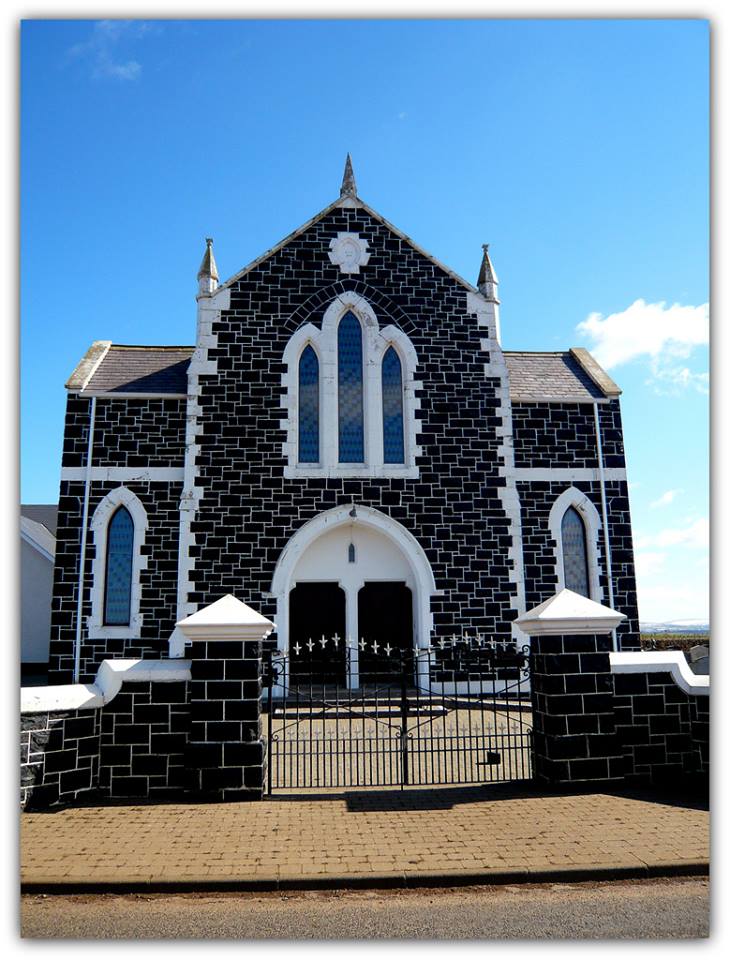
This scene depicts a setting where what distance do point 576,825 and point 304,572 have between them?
9.06 metres

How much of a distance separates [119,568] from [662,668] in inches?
411

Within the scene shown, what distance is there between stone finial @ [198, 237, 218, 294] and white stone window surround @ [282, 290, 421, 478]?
2.13m

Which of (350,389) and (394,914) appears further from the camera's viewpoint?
(350,389)

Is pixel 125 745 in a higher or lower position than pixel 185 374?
lower

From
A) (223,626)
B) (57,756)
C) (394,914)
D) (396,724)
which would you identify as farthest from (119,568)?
(394,914)

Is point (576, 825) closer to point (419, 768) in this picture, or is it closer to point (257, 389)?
point (419, 768)

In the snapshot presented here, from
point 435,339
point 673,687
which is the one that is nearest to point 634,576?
point 435,339

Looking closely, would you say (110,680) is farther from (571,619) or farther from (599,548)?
(599,548)

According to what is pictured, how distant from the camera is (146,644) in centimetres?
1446

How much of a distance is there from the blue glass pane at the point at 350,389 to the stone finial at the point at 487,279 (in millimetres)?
2947

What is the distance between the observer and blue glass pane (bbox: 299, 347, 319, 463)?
50.2ft

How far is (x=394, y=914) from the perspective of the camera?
5.01m

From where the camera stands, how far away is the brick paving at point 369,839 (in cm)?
561

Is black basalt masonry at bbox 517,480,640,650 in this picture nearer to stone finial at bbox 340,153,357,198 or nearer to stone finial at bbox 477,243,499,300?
stone finial at bbox 477,243,499,300
